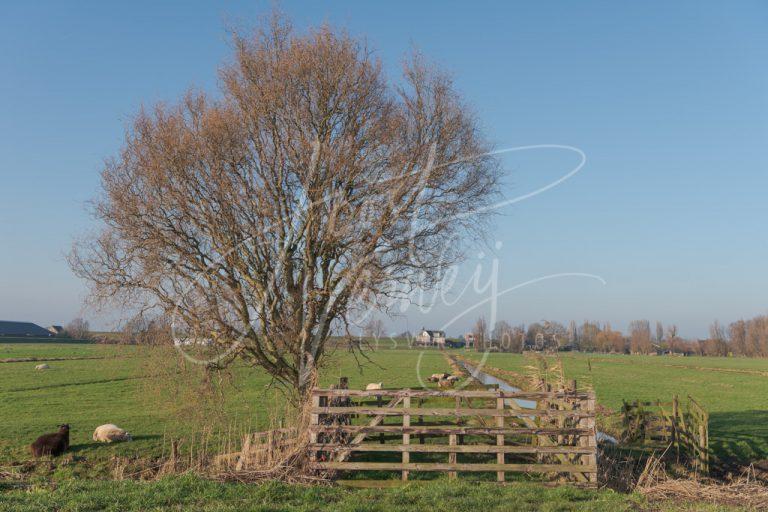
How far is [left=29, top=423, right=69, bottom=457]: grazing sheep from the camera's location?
658 inches

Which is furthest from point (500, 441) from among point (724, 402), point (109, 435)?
point (724, 402)

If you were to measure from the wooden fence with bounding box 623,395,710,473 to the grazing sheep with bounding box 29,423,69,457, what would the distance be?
1839 centimetres

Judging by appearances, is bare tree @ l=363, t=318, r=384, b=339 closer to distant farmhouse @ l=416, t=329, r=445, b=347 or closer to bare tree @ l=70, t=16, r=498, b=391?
bare tree @ l=70, t=16, r=498, b=391

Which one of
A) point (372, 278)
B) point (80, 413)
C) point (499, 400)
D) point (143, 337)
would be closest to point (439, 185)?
point (372, 278)

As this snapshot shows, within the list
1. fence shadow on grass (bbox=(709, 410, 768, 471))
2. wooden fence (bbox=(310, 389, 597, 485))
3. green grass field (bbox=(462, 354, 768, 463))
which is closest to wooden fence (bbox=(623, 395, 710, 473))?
fence shadow on grass (bbox=(709, 410, 768, 471))

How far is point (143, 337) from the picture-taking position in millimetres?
15453

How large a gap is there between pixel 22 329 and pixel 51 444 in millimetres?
157025

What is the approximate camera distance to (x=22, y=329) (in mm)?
149000

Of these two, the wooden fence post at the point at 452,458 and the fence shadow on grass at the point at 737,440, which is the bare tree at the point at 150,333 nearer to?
the wooden fence post at the point at 452,458

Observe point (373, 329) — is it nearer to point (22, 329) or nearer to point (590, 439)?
point (590, 439)

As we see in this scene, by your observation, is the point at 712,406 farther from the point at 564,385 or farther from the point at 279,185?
the point at 279,185

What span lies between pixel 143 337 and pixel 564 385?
11693 mm

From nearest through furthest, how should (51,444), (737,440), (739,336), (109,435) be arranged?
1. (51,444)
2. (109,435)
3. (737,440)
4. (739,336)

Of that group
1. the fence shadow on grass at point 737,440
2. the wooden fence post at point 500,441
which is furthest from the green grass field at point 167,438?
the wooden fence post at point 500,441
